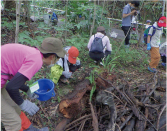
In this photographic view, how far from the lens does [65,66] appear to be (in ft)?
10.5

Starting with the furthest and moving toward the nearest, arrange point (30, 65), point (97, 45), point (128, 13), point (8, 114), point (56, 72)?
point (128, 13)
point (97, 45)
point (56, 72)
point (8, 114)
point (30, 65)

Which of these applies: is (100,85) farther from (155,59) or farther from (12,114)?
(155,59)

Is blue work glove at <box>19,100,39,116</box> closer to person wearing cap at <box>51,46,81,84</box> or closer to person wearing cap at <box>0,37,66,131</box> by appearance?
person wearing cap at <box>0,37,66,131</box>

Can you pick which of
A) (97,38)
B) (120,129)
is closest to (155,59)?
(97,38)

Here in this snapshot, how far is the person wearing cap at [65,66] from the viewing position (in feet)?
9.73

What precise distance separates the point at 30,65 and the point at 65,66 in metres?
1.66

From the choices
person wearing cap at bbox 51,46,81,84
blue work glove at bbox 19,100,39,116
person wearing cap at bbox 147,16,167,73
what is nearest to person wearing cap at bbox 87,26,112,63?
person wearing cap at bbox 51,46,81,84

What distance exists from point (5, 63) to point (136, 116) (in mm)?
1855

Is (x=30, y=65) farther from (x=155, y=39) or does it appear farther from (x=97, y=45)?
(x=155, y=39)

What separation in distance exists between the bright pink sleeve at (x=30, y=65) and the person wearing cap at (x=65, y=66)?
1.34 meters

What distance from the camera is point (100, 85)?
262 centimetres

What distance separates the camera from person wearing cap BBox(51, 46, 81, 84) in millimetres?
2965

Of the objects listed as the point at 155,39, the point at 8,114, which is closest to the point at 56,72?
the point at 8,114

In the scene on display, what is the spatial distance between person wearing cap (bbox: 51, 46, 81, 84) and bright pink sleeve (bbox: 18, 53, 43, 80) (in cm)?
134
